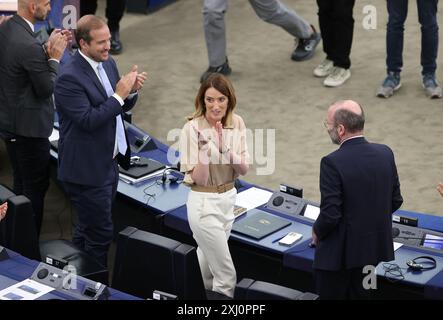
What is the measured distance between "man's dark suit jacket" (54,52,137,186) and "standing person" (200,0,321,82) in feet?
11.3

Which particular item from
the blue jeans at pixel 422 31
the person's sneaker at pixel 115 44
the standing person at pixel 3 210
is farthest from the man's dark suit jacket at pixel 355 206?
the person's sneaker at pixel 115 44

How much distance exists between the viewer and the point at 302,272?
18.6 feet

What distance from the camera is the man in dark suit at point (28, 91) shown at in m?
6.30

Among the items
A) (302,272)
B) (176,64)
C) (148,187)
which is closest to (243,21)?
(176,64)

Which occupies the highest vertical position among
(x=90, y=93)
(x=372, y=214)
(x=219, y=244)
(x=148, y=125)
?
(x=90, y=93)

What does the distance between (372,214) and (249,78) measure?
492 cm

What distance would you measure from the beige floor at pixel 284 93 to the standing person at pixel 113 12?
0.17m

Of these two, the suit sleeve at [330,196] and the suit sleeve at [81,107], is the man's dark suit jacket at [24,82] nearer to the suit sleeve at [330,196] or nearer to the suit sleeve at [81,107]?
the suit sleeve at [81,107]

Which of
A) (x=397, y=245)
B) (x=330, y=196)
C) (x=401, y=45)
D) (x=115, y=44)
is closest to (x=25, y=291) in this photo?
(x=330, y=196)

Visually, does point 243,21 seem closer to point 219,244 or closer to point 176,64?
point 176,64

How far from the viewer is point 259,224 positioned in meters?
5.96

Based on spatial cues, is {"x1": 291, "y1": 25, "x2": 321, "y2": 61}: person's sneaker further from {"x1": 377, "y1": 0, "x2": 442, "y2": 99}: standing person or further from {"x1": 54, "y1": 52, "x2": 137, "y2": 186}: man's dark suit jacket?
{"x1": 54, "y1": 52, "x2": 137, "y2": 186}: man's dark suit jacket

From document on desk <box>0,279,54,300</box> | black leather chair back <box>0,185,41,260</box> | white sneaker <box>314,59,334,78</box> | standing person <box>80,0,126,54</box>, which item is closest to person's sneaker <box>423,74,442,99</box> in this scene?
white sneaker <box>314,59,334,78</box>

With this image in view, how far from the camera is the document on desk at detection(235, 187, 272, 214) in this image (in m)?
6.28
